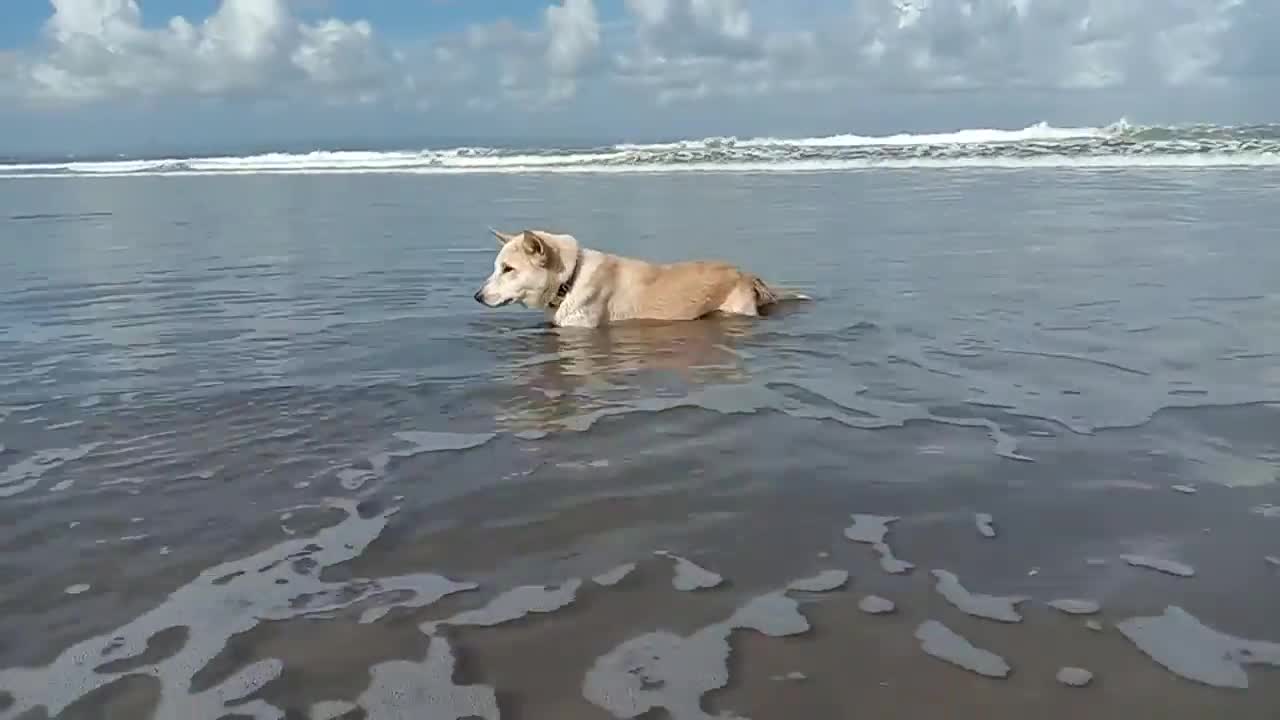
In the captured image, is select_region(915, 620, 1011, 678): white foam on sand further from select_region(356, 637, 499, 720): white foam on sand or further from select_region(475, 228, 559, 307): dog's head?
select_region(475, 228, 559, 307): dog's head

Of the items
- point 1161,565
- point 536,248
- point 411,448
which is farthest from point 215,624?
point 536,248

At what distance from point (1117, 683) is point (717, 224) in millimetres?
13396

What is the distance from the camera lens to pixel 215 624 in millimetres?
3344

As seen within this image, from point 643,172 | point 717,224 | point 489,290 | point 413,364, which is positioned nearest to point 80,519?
point 413,364

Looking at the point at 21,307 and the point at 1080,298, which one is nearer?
the point at 1080,298

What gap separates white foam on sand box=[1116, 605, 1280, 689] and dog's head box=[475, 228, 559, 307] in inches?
251

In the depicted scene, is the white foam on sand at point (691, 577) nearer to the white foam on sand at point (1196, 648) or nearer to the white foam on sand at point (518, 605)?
the white foam on sand at point (518, 605)

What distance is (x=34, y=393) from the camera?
6.38 meters

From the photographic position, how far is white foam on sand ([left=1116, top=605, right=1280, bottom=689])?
9.51 feet

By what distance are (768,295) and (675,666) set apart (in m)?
6.39

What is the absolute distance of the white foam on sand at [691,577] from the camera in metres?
3.56

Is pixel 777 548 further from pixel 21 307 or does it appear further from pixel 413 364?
pixel 21 307

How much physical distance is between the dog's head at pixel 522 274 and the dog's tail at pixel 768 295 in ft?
5.77

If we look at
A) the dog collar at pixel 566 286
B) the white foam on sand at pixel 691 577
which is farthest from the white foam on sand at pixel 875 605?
the dog collar at pixel 566 286
